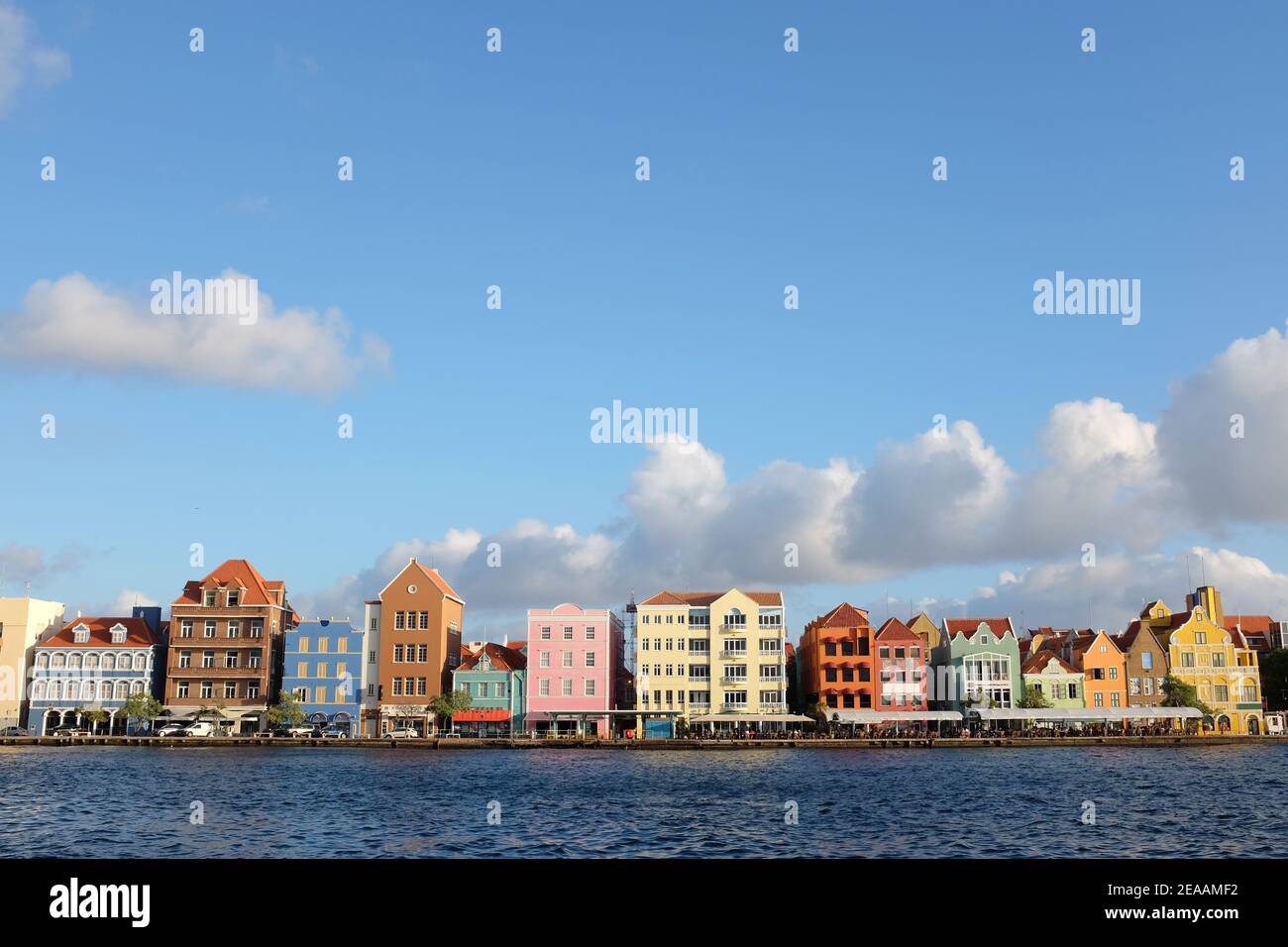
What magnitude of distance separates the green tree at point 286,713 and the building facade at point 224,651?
3.49 metres

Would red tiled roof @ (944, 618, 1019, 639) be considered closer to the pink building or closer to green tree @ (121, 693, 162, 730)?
the pink building

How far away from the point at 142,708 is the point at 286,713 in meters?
14.6

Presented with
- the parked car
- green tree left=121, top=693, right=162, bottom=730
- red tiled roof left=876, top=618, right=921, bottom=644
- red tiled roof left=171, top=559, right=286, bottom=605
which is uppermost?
red tiled roof left=171, top=559, right=286, bottom=605

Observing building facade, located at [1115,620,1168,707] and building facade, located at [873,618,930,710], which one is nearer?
building facade, located at [873,618,930,710]

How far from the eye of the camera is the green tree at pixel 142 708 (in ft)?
359

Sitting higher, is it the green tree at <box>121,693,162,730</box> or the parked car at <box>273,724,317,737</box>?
the green tree at <box>121,693,162,730</box>

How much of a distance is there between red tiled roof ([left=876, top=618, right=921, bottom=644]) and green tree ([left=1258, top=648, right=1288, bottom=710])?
4794cm

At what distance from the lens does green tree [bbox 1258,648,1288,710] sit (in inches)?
5118

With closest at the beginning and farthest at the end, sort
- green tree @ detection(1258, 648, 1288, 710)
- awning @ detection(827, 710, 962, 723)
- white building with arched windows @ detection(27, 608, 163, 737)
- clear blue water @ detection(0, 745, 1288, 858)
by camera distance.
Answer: clear blue water @ detection(0, 745, 1288, 858) → awning @ detection(827, 710, 962, 723) → white building with arched windows @ detection(27, 608, 163, 737) → green tree @ detection(1258, 648, 1288, 710)

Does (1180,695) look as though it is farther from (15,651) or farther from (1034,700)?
(15,651)

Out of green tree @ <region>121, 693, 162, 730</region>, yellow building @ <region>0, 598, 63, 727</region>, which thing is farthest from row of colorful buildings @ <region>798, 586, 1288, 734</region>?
yellow building @ <region>0, 598, 63, 727</region>

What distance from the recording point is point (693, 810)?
4547 cm

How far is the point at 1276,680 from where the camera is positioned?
130 metres
